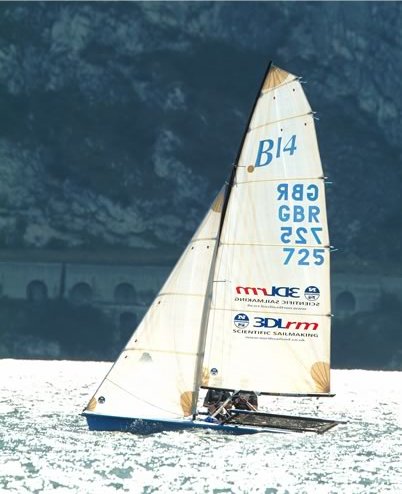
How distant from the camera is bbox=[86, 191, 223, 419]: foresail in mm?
43156

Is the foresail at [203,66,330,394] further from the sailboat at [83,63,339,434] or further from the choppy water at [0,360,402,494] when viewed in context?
the choppy water at [0,360,402,494]

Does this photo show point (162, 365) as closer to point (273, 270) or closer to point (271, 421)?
point (271, 421)

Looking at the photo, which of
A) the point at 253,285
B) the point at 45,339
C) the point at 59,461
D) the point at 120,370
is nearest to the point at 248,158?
the point at 253,285

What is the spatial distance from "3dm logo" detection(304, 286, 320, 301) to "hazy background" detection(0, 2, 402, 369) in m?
106

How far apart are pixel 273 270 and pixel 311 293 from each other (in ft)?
4.63

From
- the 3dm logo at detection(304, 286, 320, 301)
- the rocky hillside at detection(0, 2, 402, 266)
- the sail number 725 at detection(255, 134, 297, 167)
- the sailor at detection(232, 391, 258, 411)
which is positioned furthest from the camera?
the rocky hillside at detection(0, 2, 402, 266)

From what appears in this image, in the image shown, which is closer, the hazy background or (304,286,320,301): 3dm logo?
(304,286,320,301): 3dm logo

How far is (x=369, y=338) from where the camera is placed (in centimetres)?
14688

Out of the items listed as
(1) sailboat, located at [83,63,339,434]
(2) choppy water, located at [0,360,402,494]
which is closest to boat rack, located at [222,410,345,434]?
(1) sailboat, located at [83,63,339,434]

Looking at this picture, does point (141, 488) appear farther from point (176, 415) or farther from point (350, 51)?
point (350, 51)

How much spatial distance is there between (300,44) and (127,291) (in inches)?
1303

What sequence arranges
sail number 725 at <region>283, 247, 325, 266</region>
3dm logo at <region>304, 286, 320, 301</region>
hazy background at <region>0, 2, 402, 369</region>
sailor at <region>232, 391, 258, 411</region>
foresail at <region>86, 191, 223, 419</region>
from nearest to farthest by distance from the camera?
foresail at <region>86, 191, 223, 419</region> < sail number 725 at <region>283, 247, 325, 266</region> < 3dm logo at <region>304, 286, 320, 301</region> < sailor at <region>232, 391, 258, 411</region> < hazy background at <region>0, 2, 402, 369</region>

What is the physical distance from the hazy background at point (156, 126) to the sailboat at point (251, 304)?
347 ft

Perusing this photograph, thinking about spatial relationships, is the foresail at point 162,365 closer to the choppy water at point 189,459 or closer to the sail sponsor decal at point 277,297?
the sail sponsor decal at point 277,297
